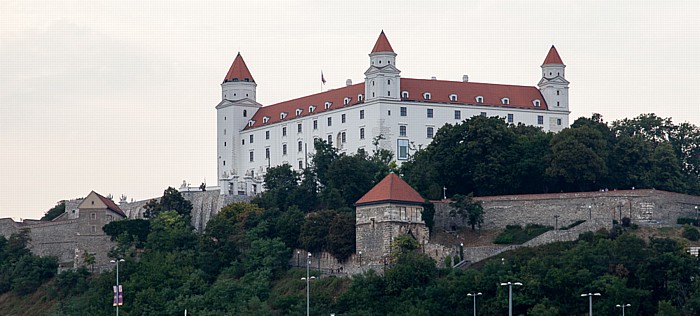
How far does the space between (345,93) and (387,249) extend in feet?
87.8

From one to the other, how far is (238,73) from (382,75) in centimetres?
1546

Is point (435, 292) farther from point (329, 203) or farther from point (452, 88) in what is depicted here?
point (452, 88)

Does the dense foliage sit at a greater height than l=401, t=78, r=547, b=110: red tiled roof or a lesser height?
lesser

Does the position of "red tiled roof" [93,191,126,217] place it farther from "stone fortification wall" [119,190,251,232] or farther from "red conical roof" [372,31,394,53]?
"red conical roof" [372,31,394,53]

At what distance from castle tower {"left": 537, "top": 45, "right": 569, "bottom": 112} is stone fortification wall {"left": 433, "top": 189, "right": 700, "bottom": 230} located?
2125 centimetres

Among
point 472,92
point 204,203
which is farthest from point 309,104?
point 204,203

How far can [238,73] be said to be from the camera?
13075 cm

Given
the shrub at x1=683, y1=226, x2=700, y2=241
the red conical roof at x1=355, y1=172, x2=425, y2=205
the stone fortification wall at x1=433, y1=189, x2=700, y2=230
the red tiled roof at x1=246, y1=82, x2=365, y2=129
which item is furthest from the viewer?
the red tiled roof at x1=246, y1=82, x2=365, y2=129

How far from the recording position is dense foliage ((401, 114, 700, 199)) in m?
104

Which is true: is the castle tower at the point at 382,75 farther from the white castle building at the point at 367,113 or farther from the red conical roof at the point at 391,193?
the red conical roof at the point at 391,193

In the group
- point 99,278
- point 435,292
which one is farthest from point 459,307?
point 99,278

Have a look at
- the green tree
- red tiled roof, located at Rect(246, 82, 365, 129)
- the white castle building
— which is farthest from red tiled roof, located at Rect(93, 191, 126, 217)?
the green tree

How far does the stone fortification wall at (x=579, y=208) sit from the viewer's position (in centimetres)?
9894

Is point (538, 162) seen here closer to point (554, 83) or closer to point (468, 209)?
point (468, 209)
